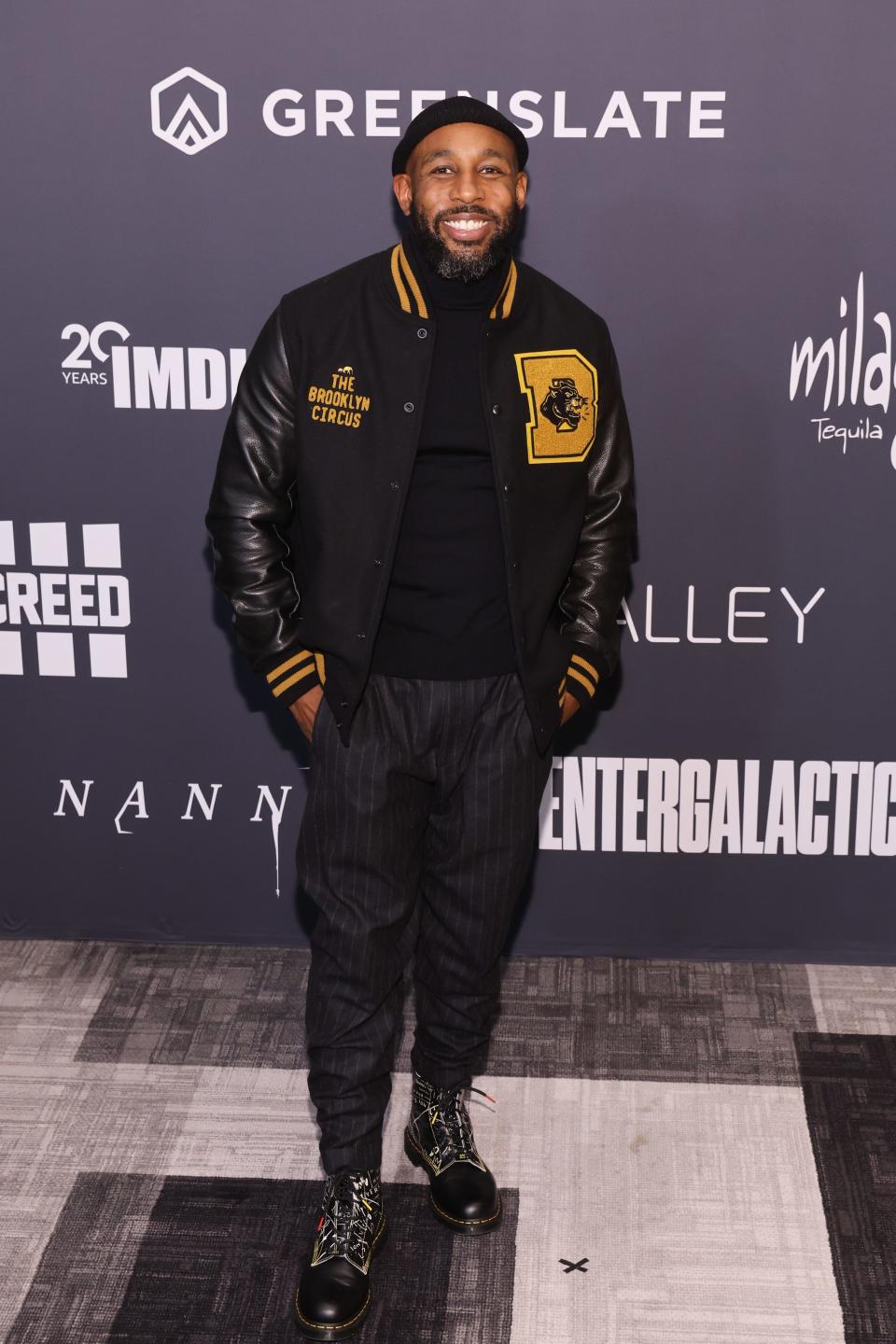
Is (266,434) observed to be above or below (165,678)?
above

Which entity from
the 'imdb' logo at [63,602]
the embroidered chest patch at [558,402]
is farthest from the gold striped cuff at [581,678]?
the 'imdb' logo at [63,602]

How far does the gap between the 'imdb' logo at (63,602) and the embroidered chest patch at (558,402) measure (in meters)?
1.06

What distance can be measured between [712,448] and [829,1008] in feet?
3.64

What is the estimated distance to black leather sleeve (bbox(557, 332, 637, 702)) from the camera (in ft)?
7.87

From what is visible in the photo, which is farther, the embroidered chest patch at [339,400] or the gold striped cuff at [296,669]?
the gold striped cuff at [296,669]

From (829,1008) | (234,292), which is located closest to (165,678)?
(234,292)

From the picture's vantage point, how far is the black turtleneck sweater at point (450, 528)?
220 centimetres

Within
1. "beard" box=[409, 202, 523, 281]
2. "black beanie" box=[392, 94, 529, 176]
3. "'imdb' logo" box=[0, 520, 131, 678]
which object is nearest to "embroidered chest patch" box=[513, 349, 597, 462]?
"beard" box=[409, 202, 523, 281]

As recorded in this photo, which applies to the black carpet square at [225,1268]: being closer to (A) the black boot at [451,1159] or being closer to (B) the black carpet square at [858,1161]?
(A) the black boot at [451,1159]

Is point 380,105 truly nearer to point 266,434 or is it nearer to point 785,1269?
point 266,434

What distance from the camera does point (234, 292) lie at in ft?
9.18

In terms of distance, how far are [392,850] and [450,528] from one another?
0.49 m

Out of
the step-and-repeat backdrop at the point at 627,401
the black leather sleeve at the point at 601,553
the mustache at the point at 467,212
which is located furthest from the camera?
the step-and-repeat backdrop at the point at 627,401

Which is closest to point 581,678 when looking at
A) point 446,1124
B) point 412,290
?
point 412,290
